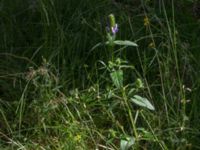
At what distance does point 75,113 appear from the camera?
2176mm

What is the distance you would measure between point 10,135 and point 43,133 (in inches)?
5.6

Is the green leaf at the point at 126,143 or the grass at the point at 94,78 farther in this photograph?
the grass at the point at 94,78

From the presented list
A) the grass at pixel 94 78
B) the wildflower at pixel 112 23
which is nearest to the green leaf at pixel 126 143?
the grass at pixel 94 78

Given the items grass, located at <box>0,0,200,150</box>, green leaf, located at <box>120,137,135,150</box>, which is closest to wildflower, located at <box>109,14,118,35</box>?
grass, located at <box>0,0,200,150</box>

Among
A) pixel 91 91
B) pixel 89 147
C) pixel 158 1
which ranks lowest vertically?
pixel 89 147

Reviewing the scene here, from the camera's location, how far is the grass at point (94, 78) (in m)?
2.01

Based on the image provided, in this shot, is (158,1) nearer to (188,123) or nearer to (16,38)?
(16,38)

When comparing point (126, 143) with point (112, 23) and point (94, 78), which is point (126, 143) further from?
point (94, 78)

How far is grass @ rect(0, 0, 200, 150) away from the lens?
2012 mm

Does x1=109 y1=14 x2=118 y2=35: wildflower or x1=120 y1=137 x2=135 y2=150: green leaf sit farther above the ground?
x1=109 y1=14 x2=118 y2=35: wildflower

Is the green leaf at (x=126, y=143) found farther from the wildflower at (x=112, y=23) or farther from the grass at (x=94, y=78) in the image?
the wildflower at (x=112, y=23)

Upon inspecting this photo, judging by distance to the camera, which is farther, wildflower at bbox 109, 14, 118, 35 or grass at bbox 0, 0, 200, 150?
grass at bbox 0, 0, 200, 150

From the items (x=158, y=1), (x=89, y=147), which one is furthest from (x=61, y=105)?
(x=158, y=1)

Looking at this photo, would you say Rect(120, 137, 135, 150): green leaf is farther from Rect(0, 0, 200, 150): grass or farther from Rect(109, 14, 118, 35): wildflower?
Rect(109, 14, 118, 35): wildflower
